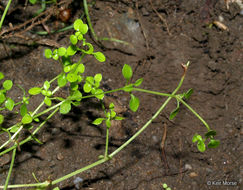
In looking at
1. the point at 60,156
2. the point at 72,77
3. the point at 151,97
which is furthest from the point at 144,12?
the point at 60,156

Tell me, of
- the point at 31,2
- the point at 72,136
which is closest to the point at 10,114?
the point at 72,136

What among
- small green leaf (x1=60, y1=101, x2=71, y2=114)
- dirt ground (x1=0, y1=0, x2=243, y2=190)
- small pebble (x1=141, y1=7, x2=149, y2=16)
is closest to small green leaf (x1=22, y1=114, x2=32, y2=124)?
small green leaf (x1=60, y1=101, x2=71, y2=114)

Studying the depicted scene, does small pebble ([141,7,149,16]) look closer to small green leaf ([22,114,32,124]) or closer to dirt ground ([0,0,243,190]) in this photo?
dirt ground ([0,0,243,190])

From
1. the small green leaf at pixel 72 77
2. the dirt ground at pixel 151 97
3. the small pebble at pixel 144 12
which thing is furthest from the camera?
the small pebble at pixel 144 12

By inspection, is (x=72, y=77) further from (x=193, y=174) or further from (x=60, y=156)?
(x=193, y=174)

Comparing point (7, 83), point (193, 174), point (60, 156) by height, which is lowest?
point (193, 174)

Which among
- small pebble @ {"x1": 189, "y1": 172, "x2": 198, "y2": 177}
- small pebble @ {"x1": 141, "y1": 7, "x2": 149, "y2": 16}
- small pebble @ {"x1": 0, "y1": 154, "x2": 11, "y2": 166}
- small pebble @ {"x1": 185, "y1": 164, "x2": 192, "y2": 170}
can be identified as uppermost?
small pebble @ {"x1": 141, "y1": 7, "x2": 149, "y2": 16}

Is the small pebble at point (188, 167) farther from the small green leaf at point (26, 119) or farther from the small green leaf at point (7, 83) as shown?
the small green leaf at point (7, 83)

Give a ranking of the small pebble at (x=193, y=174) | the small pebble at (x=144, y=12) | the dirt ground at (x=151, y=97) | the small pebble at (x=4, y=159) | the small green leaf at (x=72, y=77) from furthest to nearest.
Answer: the small pebble at (x=144, y=12) → the small pebble at (x=193, y=174) → the dirt ground at (x=151, y=97) → the small pebble at (x=4, y=159) → the small green leaf at (x=72, y=77)

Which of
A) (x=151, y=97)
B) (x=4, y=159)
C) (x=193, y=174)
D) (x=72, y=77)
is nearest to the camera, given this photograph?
(x=72, y=77)

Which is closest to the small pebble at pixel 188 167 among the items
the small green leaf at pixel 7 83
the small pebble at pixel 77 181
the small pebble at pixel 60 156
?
the small pebble at pixel 77 181
